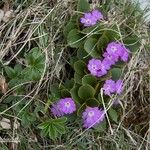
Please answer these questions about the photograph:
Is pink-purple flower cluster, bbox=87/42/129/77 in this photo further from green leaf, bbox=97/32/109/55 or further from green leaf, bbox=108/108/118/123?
green leaf, bbox=108/108/118/123

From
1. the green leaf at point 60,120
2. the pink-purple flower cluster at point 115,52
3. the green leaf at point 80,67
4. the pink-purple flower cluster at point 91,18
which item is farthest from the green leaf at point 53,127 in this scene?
the pink-purple flower cluster at point 91,18

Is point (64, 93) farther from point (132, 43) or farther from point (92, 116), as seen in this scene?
point (132, 43)

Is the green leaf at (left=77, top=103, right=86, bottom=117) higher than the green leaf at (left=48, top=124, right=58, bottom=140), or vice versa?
the green leaf at (left=77, top=103, right=86, bottom=117)

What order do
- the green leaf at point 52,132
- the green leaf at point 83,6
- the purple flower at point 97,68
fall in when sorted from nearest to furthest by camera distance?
the green leaf at point 52,132 → the purple flower at point 97,68 → the green leaf at point 83,6

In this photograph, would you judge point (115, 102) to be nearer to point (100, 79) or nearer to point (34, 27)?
point (100, 79)

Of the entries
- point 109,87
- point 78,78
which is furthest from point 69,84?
point 109,87

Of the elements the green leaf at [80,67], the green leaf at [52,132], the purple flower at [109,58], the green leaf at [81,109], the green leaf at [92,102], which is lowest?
the green leaf at [52,132]

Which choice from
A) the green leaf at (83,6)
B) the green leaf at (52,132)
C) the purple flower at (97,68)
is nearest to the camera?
the green leaf at (52,132)

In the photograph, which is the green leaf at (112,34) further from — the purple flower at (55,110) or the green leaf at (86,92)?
the purple flower at (55,110)

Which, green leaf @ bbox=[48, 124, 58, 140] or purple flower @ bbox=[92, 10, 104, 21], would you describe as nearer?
green leaf @ bbox=[48, 124, 58, 140]

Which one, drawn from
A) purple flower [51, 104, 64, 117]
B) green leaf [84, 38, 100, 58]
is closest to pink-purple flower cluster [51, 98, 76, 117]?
purple flower [51, 104, 64, 117]
